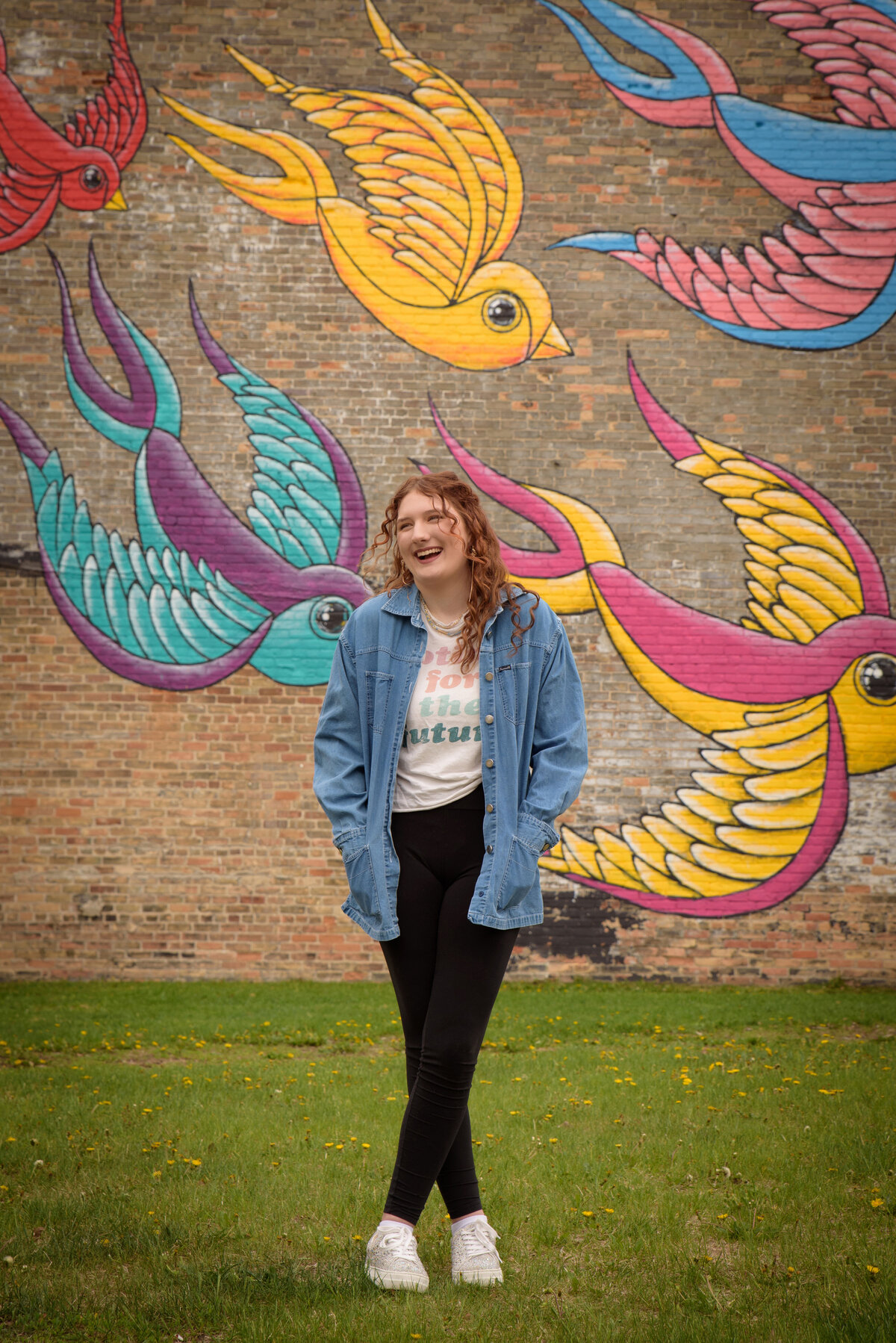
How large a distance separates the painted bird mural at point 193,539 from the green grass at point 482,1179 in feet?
8.68

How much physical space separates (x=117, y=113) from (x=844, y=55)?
17.9 ft

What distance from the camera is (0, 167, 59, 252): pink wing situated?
26.1 ft

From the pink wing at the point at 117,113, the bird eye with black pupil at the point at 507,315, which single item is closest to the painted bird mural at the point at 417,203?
the bird eye with black pupil at the point at 507,315

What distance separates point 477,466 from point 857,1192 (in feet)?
18.6

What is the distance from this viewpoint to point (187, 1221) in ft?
10.4

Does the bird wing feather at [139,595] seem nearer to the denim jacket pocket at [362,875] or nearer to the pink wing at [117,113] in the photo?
the pink wing at [117,113]

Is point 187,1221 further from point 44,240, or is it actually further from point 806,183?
point 806,183

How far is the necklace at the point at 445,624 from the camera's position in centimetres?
290

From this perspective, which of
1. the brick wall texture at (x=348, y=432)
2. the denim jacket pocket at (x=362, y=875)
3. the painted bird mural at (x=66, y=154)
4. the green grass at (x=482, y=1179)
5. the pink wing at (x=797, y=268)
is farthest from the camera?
the pink wing at (x=797, y=268)

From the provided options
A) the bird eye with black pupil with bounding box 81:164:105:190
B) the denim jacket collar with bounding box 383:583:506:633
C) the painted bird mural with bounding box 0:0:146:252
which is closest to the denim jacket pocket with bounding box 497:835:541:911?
the denim jacket collar with bounding box 383:583:506:633

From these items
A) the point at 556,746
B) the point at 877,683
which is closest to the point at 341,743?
the point at 556,746

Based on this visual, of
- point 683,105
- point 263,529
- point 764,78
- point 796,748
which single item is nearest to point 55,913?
point 263,529

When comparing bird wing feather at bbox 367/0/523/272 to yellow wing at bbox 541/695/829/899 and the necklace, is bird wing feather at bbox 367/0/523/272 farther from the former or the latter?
the necklace

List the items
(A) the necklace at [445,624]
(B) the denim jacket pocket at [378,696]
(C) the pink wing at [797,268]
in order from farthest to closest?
1. (C) the pink wing at [797,268]
2. (A) the necklace at [445,624]
3. (B) the denim jacket pocket at [378,696]
